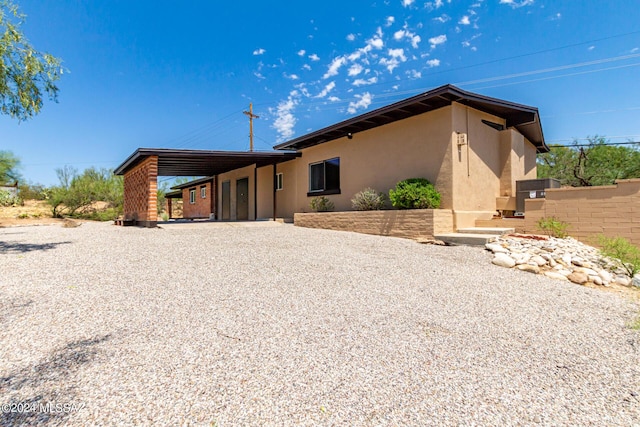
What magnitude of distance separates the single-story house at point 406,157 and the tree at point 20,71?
4227 millimetres

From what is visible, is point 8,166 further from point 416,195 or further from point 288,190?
point 416,195

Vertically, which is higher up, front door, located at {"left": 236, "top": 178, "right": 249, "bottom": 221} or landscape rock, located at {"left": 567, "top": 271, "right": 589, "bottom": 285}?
front door, located at {"left": 236, "top": 178, "right": 249, "bottom": 221}

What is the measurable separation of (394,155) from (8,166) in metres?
24.6

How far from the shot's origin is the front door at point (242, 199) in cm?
1659

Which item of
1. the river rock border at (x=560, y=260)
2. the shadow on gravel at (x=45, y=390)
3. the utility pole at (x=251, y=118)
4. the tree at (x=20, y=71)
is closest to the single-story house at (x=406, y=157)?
the river rock border at (x=560, y=260)

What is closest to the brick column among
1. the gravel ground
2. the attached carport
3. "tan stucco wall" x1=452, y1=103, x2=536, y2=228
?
the attached carport

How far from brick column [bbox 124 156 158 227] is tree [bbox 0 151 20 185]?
11459 mm

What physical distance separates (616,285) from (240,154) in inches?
449

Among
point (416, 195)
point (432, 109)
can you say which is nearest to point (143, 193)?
point (416, 195)

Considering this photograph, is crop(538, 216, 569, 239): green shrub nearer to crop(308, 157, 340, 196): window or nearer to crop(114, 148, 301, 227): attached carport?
crop(308, 157, 340, 196): window

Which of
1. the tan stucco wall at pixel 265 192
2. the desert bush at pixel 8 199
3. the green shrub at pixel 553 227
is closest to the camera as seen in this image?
the green shrub at pixel 553 227

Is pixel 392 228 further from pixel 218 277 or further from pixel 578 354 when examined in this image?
pixel 578 354

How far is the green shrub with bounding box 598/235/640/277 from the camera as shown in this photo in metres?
5.51

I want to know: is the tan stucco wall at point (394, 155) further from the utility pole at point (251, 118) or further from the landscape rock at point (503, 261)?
the utility pole at point (251, 118)
